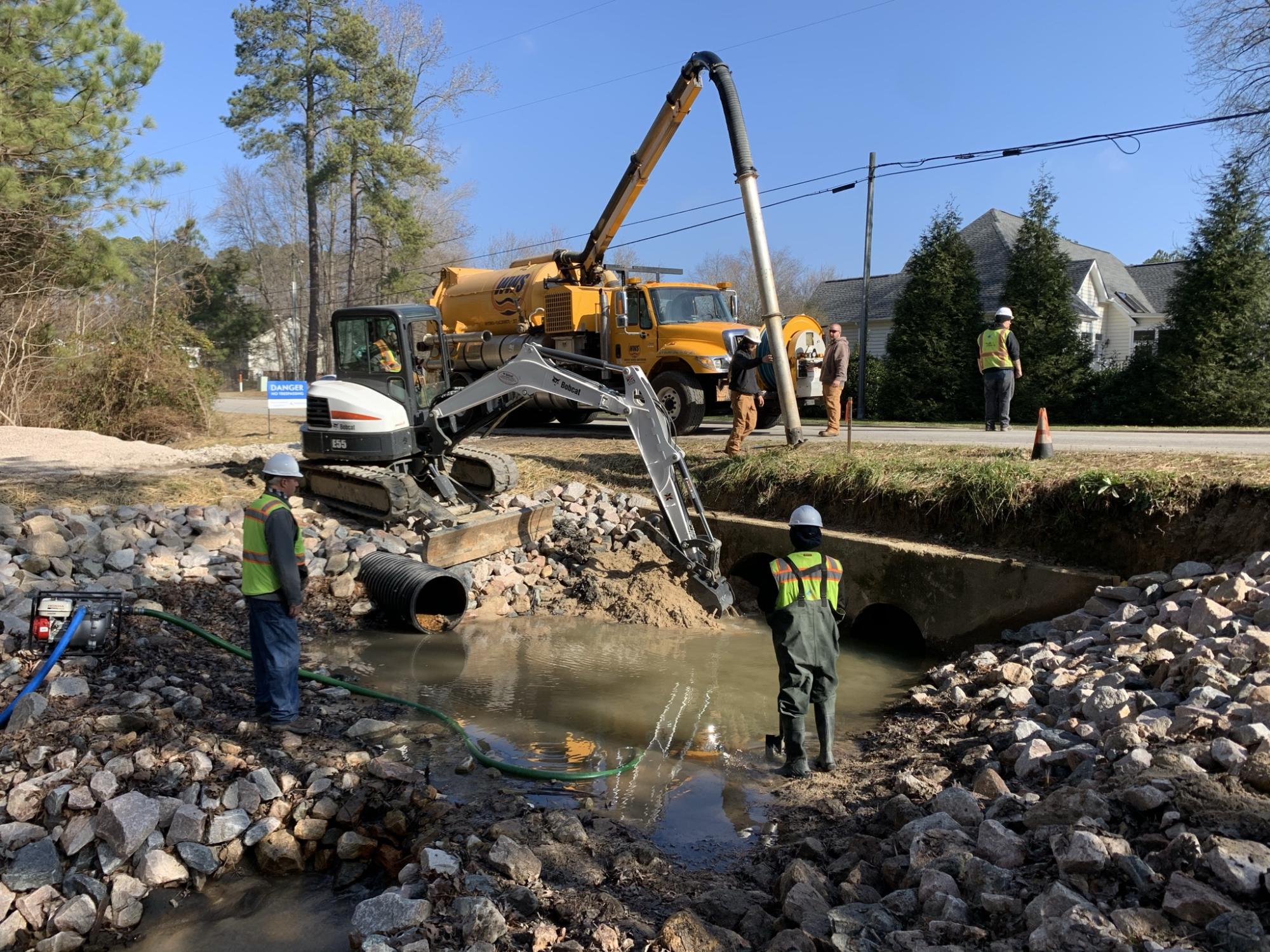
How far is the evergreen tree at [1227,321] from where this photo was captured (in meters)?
19.4

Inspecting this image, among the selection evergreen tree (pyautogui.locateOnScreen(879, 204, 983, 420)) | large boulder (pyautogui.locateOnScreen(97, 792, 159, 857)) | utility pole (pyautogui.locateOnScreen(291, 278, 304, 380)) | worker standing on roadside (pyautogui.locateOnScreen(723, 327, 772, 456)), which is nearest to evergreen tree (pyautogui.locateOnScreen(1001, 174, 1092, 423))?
evergreen tree (pyautogui.locateOnScreen(879, 204, 983, 420))

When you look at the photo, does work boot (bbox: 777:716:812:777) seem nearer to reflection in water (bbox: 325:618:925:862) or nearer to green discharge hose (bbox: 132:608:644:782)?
reflection in water (bbox: 325:618:925:862)

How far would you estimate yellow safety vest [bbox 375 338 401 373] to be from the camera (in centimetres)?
1106

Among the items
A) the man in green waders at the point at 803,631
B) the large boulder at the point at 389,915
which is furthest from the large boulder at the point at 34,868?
the man in green waders at the point at 803,631

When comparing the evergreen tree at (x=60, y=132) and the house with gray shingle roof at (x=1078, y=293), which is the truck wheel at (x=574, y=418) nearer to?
the evergreen tree at (x=60, y=132)

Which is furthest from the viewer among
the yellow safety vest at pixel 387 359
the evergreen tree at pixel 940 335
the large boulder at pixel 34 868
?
the evergreen tree at pixel 940 335

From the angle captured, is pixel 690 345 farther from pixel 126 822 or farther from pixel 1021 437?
pixel 126 822

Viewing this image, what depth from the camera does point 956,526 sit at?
365 inches

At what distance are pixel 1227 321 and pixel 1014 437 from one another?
34.9 feet

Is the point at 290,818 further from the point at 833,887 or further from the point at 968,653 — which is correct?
the point at 968,653

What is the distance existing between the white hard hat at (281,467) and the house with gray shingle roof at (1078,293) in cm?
2284

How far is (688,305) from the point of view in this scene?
15.1 m

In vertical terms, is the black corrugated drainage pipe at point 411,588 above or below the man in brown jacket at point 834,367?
below

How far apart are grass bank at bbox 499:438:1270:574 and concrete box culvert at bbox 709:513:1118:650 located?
372 mm
